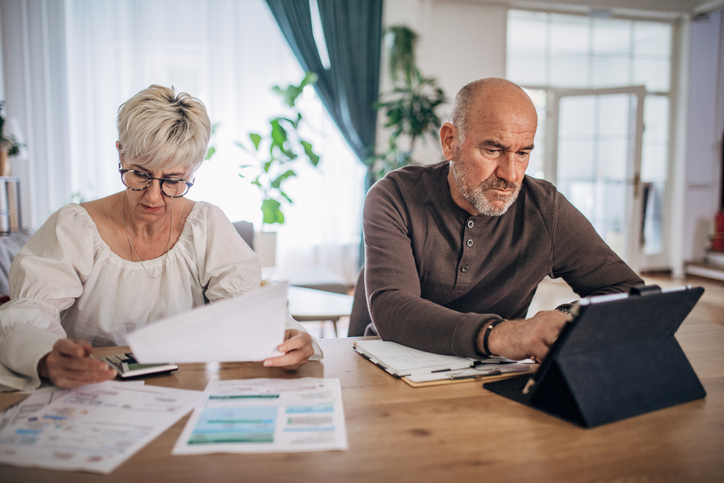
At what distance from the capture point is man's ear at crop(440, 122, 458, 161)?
54.6 inches

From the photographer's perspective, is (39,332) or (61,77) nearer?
(39,332)

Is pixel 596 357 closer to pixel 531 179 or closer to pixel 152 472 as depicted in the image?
pixel 152 472

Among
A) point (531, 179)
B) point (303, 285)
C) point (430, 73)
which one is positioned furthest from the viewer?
point (430, 73)

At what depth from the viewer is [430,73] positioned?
16.8 ft

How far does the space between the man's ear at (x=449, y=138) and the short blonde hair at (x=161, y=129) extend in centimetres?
66

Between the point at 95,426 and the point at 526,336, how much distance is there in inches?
28.5

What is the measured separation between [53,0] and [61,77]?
645 mm

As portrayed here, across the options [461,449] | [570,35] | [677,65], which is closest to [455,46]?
[570,35]

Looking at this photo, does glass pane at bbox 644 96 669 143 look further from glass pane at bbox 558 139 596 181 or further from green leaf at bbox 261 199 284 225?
green leaf at bbox 261 199 284 225

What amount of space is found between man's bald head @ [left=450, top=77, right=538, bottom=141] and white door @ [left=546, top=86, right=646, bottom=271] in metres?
4.37

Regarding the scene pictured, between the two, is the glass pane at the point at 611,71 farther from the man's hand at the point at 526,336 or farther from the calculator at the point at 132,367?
the calculator at the point at 132,367

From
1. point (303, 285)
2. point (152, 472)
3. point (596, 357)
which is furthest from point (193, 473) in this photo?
point (303, 285)

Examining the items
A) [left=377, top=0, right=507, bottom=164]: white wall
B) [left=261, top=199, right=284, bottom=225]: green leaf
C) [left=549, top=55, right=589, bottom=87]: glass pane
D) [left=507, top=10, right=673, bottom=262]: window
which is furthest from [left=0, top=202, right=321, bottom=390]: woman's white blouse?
[left=549, top=55, right=589, bottom=87]: glass pane

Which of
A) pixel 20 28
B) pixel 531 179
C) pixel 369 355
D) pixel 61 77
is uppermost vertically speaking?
pixel 20 28
